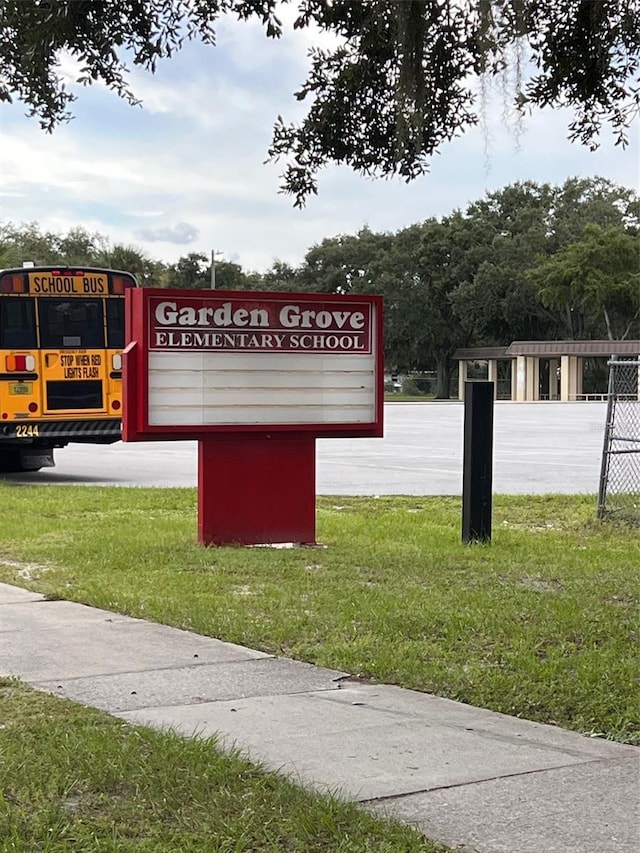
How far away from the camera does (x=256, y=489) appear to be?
37.2ft

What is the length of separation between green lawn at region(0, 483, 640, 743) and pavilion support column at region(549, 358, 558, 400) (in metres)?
57.3

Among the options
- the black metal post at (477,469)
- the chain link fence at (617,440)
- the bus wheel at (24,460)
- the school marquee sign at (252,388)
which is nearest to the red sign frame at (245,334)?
the school marquee sign at (252,388)

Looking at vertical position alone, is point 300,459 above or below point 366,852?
above

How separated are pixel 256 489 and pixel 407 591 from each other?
3.05 meters

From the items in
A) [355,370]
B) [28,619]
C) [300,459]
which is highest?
[355,370]

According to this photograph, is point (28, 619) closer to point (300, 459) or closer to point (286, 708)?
point (286, 708)

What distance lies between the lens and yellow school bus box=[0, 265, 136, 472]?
17484 mm

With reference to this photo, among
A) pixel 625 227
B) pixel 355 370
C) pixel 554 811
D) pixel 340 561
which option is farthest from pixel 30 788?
pixel 355 370

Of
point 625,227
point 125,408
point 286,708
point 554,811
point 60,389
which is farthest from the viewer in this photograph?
point 60,389

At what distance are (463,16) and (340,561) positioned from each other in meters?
6.28

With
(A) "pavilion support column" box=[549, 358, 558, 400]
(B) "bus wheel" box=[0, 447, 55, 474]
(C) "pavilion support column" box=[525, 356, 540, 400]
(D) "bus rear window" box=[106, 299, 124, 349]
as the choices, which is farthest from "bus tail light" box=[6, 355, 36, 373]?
(A) "pavilion support column" box=[549, 358, 558, 400]

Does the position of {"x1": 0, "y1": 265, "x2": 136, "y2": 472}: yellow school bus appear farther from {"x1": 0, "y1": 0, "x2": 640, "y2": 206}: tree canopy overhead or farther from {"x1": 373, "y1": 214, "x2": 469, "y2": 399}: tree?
{"x1": 0, "y1": 0, "x2": 640, "y2": 206}: tree canopy overhead

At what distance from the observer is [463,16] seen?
178 inches

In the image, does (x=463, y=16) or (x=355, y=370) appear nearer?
(x=463, y=16)
